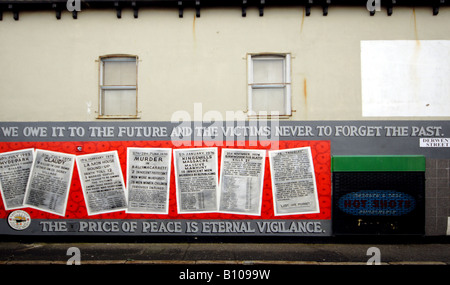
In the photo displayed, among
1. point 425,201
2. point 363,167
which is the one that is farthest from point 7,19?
point 425,201

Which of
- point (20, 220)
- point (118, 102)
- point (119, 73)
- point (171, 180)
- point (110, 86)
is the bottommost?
point (20, 220)

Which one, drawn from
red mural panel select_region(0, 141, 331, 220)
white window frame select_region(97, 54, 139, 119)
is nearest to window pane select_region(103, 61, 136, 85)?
white window frame select_region(97, 54, 139, 119)

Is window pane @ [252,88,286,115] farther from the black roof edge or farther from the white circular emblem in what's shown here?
the white circular emblem

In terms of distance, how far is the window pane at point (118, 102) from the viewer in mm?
7211

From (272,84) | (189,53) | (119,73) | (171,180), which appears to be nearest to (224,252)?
(171,180)

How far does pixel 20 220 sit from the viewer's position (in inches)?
274

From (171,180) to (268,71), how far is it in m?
3.73

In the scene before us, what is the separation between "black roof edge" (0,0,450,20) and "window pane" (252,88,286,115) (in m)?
1.95

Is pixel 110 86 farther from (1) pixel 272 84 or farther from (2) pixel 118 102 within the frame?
(1) pixel 272 84

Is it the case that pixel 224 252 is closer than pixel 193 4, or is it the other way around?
pixel 224 252

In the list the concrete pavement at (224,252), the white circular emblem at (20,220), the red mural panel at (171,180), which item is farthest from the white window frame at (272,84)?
the white circular emblem at (20,220)

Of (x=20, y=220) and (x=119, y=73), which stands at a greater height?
(x=119, y=73)

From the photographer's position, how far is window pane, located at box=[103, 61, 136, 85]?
7.23m

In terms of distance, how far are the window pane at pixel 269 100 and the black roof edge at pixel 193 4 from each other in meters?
1.95
